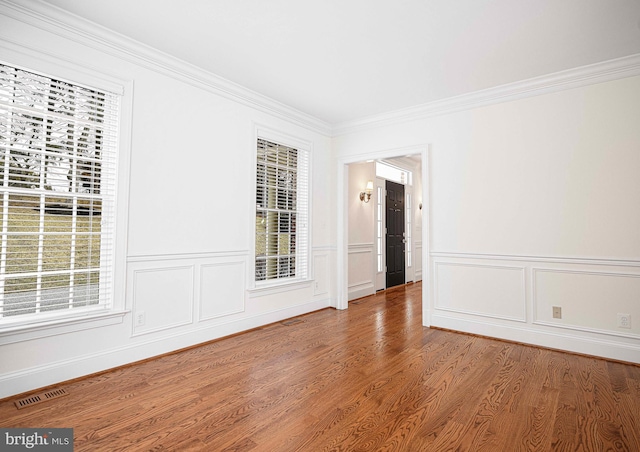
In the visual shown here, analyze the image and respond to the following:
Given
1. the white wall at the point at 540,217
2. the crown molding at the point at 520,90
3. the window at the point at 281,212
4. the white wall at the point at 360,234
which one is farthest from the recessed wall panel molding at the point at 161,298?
the crown molding at the point at 520,90

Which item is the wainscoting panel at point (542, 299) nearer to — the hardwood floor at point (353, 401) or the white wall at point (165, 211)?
the hardwood floor at point (353, 401)

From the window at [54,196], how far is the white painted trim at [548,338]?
12.0ft

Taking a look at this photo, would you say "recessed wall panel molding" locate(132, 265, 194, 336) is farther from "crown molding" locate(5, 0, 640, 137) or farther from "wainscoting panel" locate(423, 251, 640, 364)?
"wainscoting panel" locate(423, 251, 640, 364)

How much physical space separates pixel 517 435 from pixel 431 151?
127 inches

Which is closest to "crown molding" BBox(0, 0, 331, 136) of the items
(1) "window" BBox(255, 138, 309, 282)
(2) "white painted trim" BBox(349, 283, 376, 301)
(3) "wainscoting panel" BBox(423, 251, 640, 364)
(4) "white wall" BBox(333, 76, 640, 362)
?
(1) "window" BBox(255, 138, 309, 282)

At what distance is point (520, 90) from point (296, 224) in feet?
10.2

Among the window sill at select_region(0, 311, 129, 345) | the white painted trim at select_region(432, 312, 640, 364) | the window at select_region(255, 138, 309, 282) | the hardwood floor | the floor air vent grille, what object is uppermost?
the window at select_region(255, 138, 309, 282)

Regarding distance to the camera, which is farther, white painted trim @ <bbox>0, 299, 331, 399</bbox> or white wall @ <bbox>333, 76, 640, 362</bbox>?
white wall @ <bbox>333, 76, 640, 362</bbox>

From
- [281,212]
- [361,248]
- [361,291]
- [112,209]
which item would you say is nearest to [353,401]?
[112,209]

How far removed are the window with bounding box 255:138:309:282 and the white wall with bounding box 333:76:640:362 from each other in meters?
1.62

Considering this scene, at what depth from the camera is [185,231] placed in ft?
11.3

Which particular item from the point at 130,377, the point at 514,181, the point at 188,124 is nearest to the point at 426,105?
the point at 514,181

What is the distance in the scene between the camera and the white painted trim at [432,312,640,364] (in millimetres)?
3176

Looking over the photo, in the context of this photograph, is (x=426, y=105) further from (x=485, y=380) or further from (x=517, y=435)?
(x=517, y=435)
